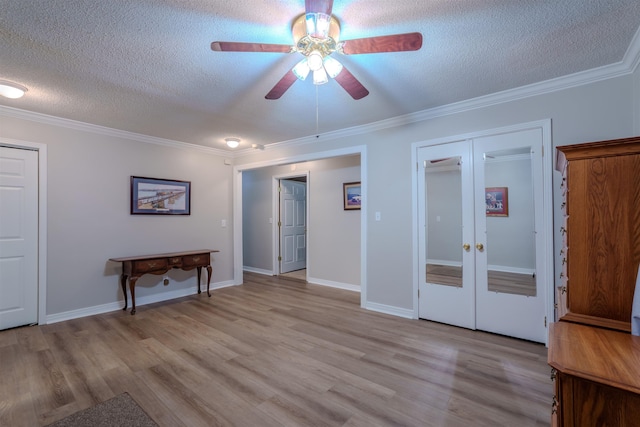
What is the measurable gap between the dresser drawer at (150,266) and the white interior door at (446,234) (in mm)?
3309

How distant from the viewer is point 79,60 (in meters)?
2.16

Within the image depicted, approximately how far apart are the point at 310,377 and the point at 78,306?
3212mm

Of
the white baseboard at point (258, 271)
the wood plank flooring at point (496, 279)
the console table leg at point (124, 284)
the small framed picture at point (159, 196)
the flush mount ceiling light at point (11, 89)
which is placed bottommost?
the white baseboard at point (258, 271)

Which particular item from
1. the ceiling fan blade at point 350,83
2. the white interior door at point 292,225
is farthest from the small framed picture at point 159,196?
the ceiling fan blade at point 350,83

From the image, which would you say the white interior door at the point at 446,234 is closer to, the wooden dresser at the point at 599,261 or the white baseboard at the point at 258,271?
the wooden dresser at the point at 599,261

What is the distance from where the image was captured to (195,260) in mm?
4301

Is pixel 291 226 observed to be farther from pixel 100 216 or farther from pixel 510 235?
pixel 510 235

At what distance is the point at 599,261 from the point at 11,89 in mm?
4419

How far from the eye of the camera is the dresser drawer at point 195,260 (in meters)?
4.18

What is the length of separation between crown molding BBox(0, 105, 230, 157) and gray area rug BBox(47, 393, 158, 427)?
321 cm

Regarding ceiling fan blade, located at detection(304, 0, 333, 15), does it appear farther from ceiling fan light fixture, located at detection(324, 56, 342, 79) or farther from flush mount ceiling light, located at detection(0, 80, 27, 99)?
flush mount ceiling light, located at detection(0, 80, 27, 99)

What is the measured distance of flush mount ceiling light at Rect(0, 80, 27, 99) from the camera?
2.44 meters

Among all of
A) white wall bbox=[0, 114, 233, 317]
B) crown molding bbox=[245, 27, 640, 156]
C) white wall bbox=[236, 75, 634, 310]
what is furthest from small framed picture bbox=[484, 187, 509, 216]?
white wall bbox=[0, 114, 233, 317]

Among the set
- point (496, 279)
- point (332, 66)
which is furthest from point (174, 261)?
point (496, 279)
